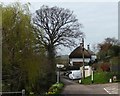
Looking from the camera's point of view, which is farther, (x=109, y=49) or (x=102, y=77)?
(x=109, y=49)

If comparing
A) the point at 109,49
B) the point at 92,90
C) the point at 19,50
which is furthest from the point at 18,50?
the point at 109,49

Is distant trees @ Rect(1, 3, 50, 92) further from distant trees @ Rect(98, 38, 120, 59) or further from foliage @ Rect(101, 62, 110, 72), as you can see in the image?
distant trees @ Rect(98, 38, 120, 59)

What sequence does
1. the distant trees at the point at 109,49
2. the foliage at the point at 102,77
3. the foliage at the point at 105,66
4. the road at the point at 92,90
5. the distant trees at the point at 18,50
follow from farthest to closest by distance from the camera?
the distant trees at the point at 109,49
the foliage at the point at 105,66
the foliage at the point at 102,77
the road at the point at 92,90
the distant trees at the point at 18,50

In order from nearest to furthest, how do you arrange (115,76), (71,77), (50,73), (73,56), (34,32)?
(34,32), (50,73), (115,76), (71,77), (73,56)

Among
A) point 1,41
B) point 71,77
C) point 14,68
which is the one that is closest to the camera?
point 1,41

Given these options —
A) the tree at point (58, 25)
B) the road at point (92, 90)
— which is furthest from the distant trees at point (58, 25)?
the road at point (92, 90)

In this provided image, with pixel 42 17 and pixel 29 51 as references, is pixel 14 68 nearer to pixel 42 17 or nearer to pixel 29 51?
pixel 29 51

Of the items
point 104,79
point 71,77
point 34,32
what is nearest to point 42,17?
point 71,77

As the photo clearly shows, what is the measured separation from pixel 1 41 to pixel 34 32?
2.81 meters

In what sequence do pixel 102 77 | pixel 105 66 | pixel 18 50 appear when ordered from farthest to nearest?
pixel 105 66 < pixel 102 77 < pixel 18 50

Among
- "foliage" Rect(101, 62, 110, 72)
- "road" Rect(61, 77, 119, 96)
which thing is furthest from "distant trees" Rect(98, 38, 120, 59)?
"road" Rect(61, 77, 119, 96)

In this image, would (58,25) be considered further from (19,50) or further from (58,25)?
(19,50)

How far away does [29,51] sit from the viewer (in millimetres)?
18594

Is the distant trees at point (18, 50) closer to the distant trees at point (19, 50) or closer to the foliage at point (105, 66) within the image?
the distant trees at point (19, 50)
